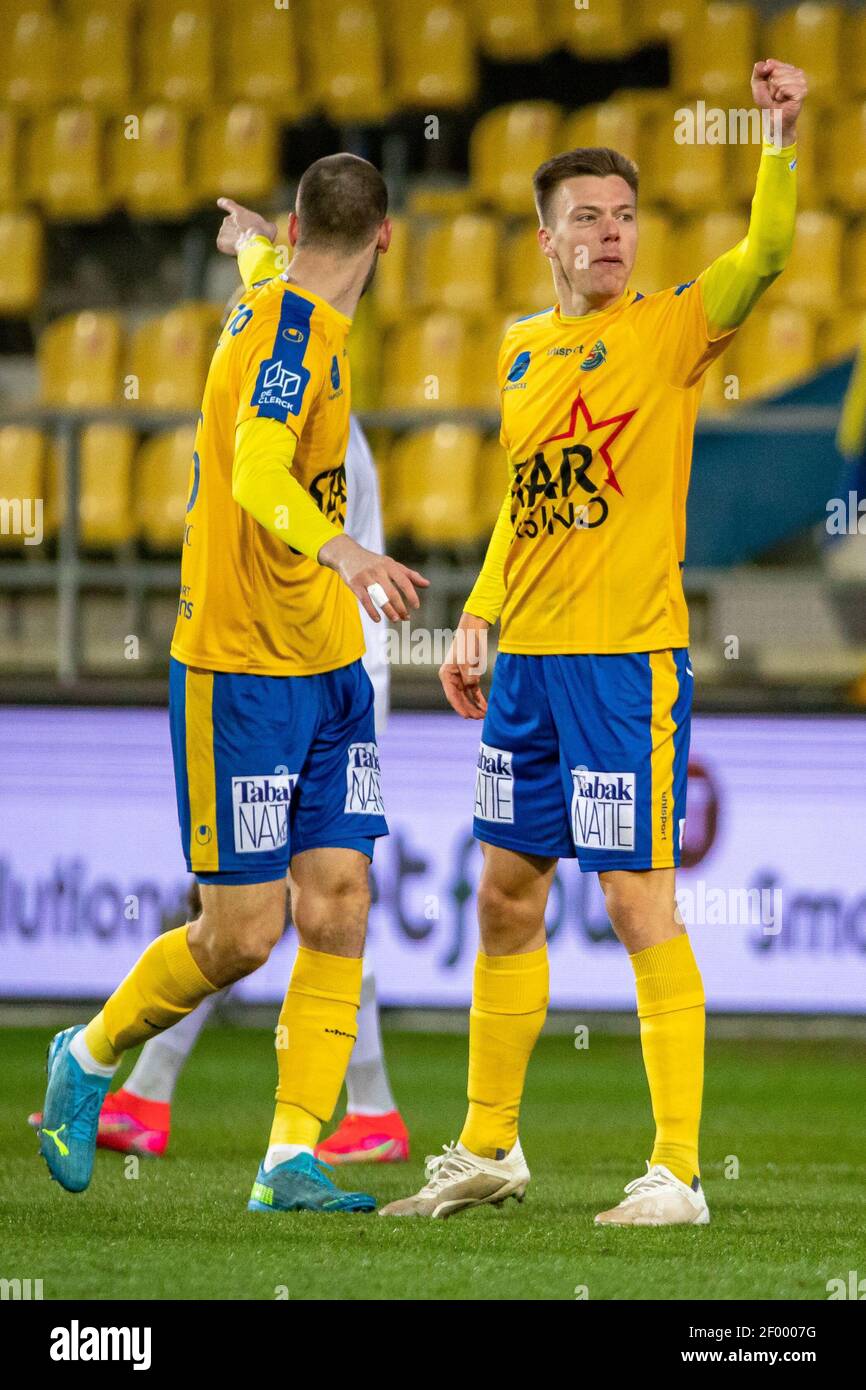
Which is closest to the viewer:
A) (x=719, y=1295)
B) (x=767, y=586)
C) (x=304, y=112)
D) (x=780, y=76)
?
(x=719, y=1295)

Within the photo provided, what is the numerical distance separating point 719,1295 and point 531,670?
1359 millimetres

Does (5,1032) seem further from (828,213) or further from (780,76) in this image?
(828,213)

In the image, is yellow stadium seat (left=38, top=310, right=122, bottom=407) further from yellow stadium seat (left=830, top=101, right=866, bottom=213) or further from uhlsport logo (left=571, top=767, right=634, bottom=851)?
uhlsport logo (left=571, top=767, right=634, bottom=851)

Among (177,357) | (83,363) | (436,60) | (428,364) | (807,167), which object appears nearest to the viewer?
(428,364)

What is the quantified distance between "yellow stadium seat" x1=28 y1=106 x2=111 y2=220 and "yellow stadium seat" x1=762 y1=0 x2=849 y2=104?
12.3 ft

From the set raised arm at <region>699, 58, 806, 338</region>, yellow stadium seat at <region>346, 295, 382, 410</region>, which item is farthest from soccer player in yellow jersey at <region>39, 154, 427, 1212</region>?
yellow stadium seat at <region>346, 295, 382, 410</region>

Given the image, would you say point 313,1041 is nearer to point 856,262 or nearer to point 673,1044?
point 673,1044

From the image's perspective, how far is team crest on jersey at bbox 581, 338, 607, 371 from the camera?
4.12 metres

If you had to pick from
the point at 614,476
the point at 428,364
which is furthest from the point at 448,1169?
the point at 428,364

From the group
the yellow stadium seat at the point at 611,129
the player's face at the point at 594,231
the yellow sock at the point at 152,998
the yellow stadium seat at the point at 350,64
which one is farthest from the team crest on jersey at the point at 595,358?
the yellow stadium seat at the point at 350,64

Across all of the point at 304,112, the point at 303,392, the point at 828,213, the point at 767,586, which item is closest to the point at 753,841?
the point at 767,586

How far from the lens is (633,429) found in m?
4.08

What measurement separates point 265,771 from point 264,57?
342 inches

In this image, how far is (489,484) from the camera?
9.91 metres
